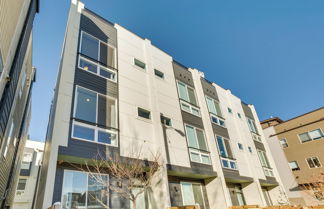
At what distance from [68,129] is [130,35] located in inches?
335

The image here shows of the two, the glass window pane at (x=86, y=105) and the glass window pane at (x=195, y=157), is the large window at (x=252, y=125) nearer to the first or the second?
the glass window pane at (x=195, y=157)

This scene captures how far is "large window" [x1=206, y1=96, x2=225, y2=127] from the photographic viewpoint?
50.0ft

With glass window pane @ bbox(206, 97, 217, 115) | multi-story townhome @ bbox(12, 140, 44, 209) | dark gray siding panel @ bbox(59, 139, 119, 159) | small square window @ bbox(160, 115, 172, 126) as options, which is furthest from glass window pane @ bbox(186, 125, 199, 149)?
multi-story townhome @ bbox(12, 140, 44, 209)

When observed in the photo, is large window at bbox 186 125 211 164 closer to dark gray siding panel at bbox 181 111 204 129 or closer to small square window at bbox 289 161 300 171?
dark gray siding panel at bbox 181 111 204 129

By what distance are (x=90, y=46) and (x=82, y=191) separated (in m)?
7.49

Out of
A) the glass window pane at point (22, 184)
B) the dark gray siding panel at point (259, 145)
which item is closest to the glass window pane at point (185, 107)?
the dark gray siding panel at point (259, 145)

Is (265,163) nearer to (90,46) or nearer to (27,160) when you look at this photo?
(90,46)

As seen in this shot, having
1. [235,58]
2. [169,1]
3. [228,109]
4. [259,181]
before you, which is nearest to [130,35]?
[169,1]

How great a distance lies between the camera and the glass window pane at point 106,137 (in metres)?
7.80

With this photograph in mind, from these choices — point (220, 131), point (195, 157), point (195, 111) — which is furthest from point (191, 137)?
point (220, 131)

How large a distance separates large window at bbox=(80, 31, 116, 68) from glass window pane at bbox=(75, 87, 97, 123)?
216cm

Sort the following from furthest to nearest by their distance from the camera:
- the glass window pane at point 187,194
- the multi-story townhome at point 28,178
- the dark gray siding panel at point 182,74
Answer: the multi-story townhome at point 28,178 → the dark gray siding panel at point 182,74 → the glass window pane at point 187,194

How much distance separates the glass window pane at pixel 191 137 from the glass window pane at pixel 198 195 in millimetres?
2453

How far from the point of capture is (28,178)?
70.1 ft
